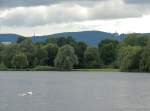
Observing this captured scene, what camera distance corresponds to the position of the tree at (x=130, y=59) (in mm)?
161000

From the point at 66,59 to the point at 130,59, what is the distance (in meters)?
29.6

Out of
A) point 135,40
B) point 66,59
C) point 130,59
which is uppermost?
point 135,40

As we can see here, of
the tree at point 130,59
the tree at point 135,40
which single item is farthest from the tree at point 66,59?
the tree at point 130,59

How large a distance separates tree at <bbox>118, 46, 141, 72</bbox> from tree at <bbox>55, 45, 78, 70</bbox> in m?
24.3

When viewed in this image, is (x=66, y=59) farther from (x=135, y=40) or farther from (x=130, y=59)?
(x=130, y=59)

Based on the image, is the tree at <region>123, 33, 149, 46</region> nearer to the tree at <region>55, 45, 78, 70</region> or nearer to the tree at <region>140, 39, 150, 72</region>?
the tree at <region>140, 39, 150, 72</region>

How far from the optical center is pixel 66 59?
183 m

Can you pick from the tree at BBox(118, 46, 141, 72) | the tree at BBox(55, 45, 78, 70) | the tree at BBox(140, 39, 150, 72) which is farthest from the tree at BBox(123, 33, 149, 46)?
the tree at BBox(55, 45, 78, 70)

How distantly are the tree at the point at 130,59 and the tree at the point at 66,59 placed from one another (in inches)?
956

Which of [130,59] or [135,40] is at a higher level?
[135,40]

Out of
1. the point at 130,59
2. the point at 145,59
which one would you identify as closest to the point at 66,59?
the point at 130,59
